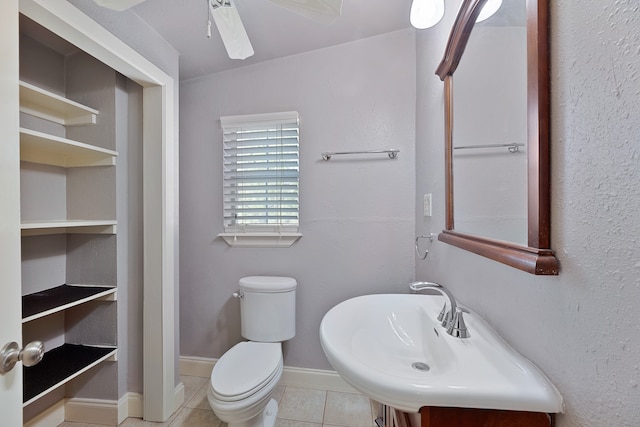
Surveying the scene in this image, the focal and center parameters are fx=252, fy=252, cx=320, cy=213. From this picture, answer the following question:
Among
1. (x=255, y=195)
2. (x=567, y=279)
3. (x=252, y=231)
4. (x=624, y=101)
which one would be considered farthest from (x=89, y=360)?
(x=624, y=101)

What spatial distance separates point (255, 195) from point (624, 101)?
5.61 feet

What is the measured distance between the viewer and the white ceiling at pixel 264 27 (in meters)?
1.31

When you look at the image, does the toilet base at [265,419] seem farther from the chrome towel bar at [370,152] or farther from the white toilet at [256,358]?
the chrome towel bar at [370,152]

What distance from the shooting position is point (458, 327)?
0.75m

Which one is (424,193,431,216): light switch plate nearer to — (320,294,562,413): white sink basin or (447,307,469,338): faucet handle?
(320,294,562,413): white sink basin

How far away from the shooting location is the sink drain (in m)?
0.83

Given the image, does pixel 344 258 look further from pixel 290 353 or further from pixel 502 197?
pixel 502 197

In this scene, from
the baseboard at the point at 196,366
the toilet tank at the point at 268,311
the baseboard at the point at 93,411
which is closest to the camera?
the baseboard at the point at 93,411

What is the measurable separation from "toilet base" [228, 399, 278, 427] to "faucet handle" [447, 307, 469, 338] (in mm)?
1131

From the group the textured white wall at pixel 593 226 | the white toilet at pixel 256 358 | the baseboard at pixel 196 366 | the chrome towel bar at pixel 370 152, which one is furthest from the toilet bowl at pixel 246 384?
the chrome towel bar at pixel 370 152

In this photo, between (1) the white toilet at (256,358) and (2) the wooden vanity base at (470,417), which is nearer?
(2) the wooden vanity base at (470,417)

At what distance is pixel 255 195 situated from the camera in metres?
1.82

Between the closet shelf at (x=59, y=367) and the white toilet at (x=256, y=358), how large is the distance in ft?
2.08

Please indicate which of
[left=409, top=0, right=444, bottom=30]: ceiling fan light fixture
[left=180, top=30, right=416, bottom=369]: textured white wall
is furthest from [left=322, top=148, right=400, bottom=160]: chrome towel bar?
[left=409, top=0, right=444, bottom=30]: ceiling fan light fixture
